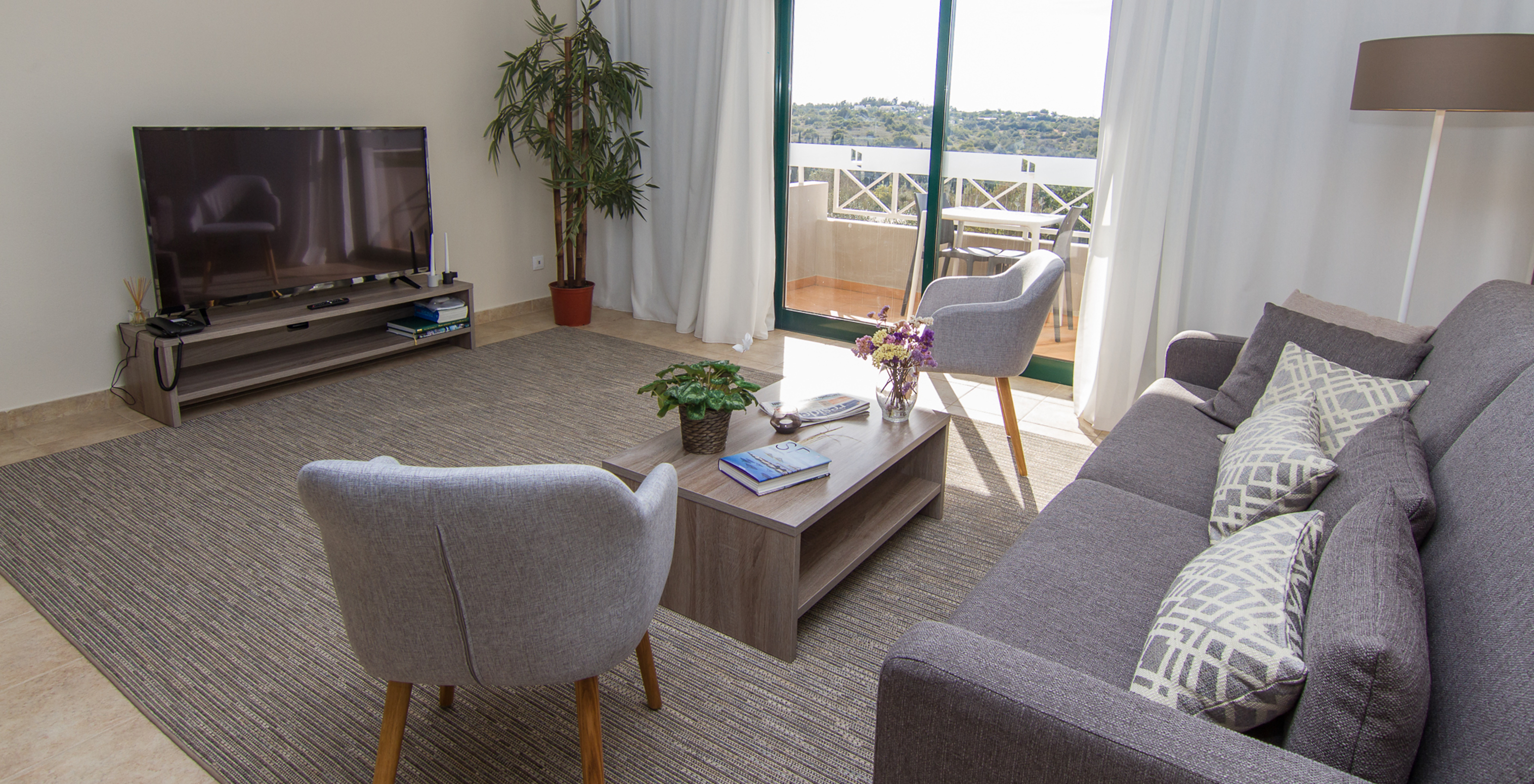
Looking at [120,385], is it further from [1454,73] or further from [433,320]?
[1454,73]

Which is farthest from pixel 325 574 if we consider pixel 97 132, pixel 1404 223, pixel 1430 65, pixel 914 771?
pixel 1404 223

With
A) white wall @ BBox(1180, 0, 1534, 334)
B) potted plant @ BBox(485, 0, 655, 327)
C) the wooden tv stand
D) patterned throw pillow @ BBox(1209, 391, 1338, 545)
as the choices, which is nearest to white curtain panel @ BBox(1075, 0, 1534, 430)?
white wall @ BBox(1180, 0, 1534, 334)

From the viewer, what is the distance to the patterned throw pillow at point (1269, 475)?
1843 millimetres

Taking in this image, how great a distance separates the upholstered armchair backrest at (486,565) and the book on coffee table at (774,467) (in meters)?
0.63

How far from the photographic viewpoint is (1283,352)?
253 cm

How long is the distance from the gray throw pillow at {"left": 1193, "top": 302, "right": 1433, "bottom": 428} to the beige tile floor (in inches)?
40.6

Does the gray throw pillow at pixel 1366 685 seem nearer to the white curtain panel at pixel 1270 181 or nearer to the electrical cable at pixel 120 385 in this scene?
the white curtain panel at pixel 1270 181

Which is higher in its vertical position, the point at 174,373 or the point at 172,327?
the point at 172,327

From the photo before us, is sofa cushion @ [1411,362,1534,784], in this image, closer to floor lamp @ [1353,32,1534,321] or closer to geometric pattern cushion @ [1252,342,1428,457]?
geometric pattern cushion @ [1252,342,1428,457]

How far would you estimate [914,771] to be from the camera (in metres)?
1.21

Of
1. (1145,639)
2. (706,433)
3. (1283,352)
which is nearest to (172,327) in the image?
(706,433)

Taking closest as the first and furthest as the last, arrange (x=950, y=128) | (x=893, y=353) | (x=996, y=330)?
(x=893, y=353), (x=996, y=330), (x=950, y=128)

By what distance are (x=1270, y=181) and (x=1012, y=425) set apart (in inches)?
57.5

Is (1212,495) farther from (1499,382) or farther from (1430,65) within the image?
(1430,65)
